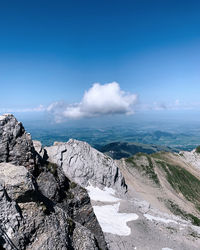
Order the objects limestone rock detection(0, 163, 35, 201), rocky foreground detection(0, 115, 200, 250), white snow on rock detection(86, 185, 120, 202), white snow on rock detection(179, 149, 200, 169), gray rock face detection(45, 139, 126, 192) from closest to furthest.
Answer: rocky foreground detection(0, 115, 200, 250)
limestone rock detection(0, 163, 35, 201)
white snow on rock detection(86, 185, 120, 202)
gray rock face detection(45, 139, 126, 192)
white snow on rock detection(179, 149, 200, 169)

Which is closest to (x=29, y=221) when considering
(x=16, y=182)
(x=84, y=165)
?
(x=16, y=182)

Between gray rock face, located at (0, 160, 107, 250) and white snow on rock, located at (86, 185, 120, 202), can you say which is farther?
white snow on rock, located at (86, 185, 120, 202)

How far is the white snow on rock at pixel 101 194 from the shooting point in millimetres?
48553

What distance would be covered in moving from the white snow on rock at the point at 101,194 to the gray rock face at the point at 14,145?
35.1 meters

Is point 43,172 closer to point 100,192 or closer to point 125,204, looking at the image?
A: point 125,204

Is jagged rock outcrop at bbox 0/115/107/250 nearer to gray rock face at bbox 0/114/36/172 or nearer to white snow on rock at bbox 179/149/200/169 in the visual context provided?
gray rock face at bbox 0/114/36/172

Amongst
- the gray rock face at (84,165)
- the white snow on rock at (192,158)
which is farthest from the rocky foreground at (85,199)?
the white snow on rock at (192,158)

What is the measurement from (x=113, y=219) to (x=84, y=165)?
76.2 feet

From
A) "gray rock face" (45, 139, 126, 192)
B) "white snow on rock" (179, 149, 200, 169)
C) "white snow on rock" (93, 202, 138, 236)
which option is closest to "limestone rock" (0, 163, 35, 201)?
"white snow on rock" (93, 202, 138, 236)

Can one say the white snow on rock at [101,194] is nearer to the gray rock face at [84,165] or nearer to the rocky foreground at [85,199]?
the rocky foreground at [85,199]

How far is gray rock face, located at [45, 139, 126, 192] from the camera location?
5566cm

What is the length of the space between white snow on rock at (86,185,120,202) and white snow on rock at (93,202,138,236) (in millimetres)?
4402

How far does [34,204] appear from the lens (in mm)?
11375

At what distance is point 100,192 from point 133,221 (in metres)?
18.1
